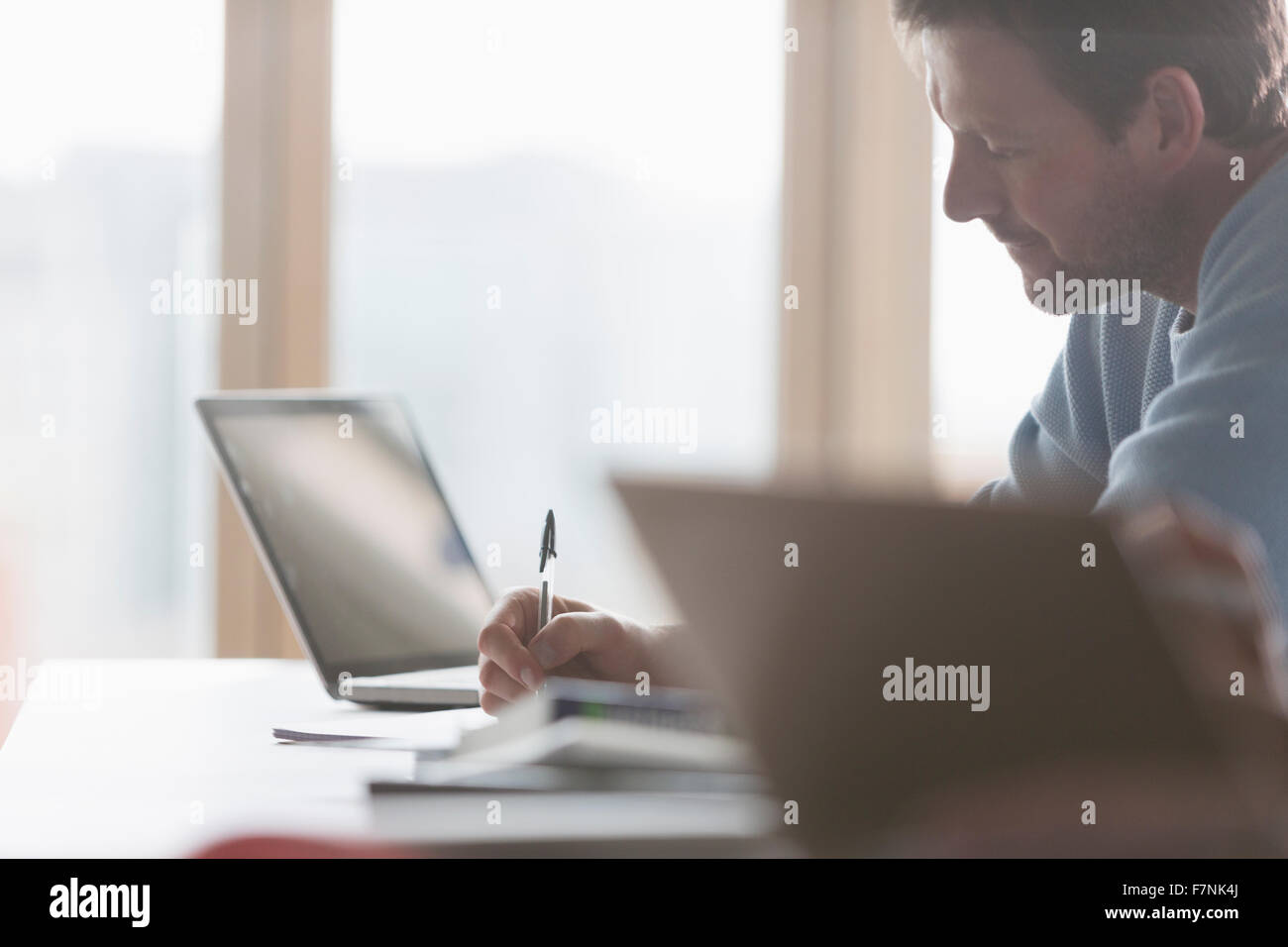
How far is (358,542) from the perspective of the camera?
0.84 meters

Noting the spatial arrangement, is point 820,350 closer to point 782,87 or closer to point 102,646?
point 782,87

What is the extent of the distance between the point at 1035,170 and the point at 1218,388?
1.20 feet

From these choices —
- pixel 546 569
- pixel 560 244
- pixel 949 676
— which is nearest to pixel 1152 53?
pixel 546 569

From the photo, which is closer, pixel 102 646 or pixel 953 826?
pixel 953 826

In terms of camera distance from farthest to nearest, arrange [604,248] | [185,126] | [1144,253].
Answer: [604,248] < [185,126] < [1144,253]

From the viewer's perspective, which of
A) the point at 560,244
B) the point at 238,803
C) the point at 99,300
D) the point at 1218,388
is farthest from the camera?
the point at 560,244

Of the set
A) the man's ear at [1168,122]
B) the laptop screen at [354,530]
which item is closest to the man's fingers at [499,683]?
the laptop screen at [354,530]

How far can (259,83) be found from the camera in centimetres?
204

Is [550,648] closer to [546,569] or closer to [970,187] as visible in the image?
[546,569]

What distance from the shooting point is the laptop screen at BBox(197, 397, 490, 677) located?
0.79 m

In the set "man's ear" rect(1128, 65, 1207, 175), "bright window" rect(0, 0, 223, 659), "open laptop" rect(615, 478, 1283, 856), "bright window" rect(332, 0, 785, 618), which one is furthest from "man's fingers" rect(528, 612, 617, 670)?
"bright window" rect(0, 0, 223, 659)

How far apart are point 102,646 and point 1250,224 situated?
6.25 feet

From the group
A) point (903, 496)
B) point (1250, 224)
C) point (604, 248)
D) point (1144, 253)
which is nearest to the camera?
point (903, 496)
